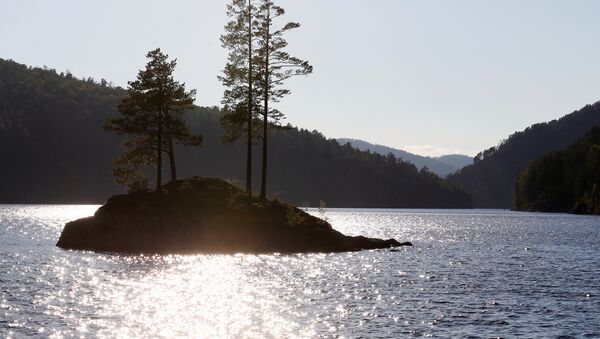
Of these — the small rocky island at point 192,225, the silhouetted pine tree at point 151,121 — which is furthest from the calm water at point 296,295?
the silhouetted pine tree at point 151,121

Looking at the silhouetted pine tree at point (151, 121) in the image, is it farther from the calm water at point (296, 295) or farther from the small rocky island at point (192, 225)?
the calm water at point (296, 295)

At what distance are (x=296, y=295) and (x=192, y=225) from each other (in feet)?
89.7

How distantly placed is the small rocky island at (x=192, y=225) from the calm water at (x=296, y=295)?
12.4 feet

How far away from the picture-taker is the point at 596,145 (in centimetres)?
18588

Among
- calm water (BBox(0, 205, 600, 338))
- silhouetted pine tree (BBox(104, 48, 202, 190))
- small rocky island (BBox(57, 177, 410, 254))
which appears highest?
silhouetted pine tree (BBox(104, 48, 202, 190))

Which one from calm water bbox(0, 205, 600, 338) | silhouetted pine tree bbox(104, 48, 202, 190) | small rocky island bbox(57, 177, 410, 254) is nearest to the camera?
calm water bbox(0, 205, 600, 338)

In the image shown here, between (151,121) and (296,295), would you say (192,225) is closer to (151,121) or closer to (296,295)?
(151,121)

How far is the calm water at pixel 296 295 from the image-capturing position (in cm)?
3083

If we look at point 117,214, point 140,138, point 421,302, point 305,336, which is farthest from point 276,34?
point 305,336

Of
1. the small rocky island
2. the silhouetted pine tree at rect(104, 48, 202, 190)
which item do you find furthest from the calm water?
the silhouetted pine tree at rect(104, 48, 202, 190)

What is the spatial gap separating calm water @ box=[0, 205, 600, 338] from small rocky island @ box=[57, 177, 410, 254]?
3779 millimetres

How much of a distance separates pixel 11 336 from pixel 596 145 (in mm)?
180173

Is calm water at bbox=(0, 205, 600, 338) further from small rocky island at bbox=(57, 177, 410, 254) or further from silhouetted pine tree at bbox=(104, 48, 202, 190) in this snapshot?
silhouetted pine tree at bbox=(104, 48, 202, 190)

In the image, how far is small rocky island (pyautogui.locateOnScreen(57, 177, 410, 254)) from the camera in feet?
214
